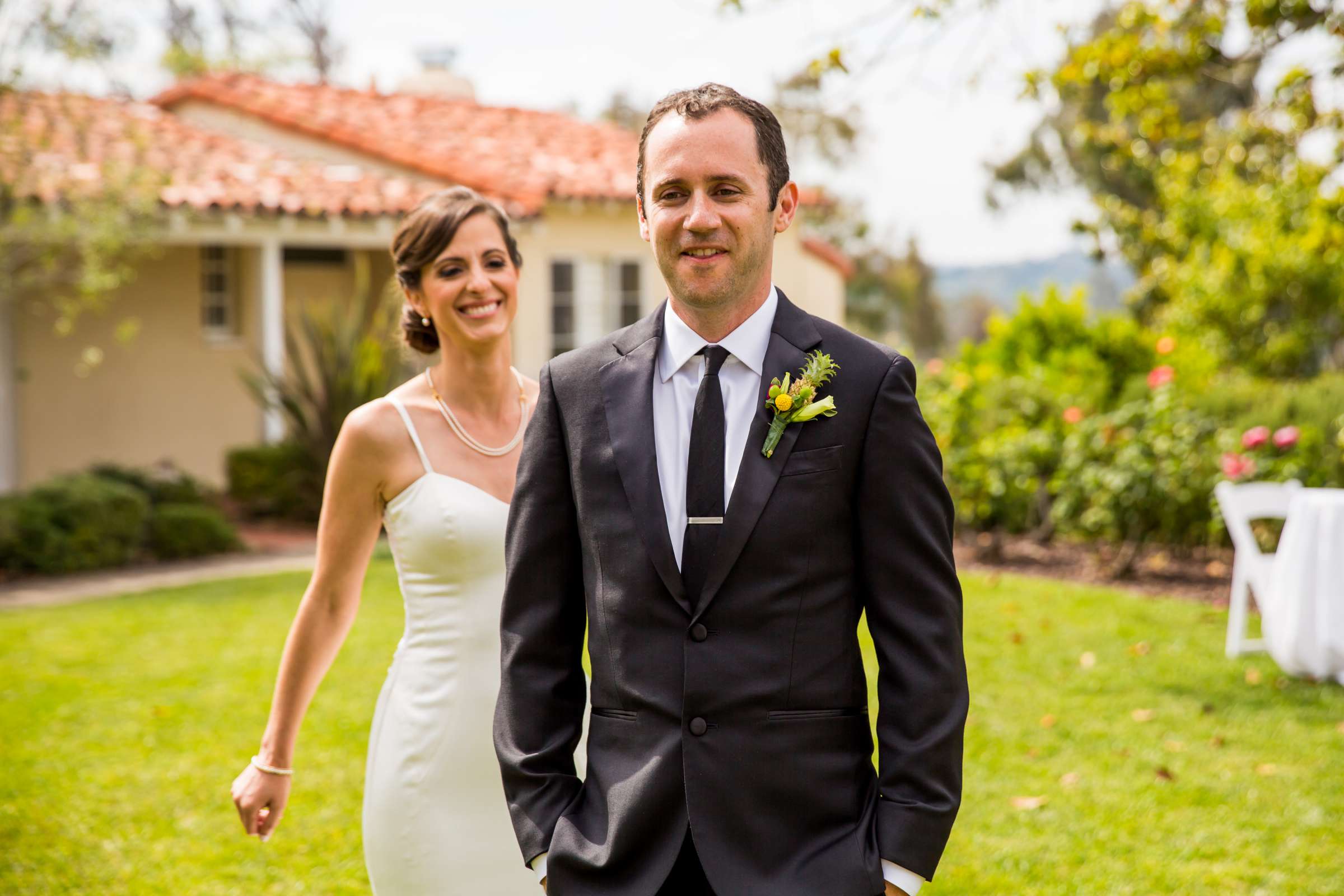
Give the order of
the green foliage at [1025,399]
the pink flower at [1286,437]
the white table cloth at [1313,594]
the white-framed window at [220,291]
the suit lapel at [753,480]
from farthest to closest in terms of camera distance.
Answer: the white-framed window at [220,291], the green foliage at [1025,399], the pink flower at [1286,437], the white table cloth at [1313,594], the suit lapel at [753,480]

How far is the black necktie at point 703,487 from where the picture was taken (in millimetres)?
2191

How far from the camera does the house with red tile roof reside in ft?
49.5

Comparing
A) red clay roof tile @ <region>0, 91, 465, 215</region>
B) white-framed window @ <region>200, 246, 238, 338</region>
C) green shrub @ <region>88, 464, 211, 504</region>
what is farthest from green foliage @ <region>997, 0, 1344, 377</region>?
white-framed window @ <region>200, 246, 238, 338</region>

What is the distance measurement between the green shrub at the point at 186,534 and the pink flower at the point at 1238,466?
9058 mm

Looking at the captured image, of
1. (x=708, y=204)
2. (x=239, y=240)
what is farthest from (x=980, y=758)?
(x=239, y=240)

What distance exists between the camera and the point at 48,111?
14570mm

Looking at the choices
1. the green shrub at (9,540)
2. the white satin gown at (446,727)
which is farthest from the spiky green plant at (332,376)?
the white satin gown at (446,727)

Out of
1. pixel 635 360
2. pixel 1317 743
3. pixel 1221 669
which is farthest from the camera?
pixel 1221 669

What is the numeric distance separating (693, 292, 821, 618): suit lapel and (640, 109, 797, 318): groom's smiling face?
156 mm

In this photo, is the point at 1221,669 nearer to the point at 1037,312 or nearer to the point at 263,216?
the point at 1037,312

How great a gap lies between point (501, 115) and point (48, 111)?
9237 millimetres

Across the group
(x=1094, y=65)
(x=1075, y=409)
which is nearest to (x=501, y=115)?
(x=1075, y=409)

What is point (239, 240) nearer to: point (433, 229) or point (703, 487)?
point (433, 229)

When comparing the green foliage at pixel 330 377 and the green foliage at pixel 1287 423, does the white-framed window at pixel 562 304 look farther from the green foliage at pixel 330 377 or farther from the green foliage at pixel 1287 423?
the green foliage at pixel 1287 423
